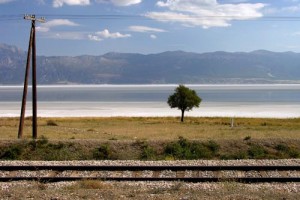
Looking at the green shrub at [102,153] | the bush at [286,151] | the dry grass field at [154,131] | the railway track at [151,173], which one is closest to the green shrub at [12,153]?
the dry grass field at [154,131]

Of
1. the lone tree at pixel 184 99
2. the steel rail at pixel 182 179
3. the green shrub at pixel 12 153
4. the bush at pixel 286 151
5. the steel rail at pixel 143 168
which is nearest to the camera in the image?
the steel rail at pixel 182 179

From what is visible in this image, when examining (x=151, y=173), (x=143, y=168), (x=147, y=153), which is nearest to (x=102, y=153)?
(x=147, y=153)

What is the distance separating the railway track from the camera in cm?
1627

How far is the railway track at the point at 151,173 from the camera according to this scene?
1627 cm

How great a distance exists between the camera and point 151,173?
17.6 m

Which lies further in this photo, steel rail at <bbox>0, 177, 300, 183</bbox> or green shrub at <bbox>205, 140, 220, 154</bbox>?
green shrub at <bbox>205, 140, 220, 154</bbox>

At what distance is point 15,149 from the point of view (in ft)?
77.9

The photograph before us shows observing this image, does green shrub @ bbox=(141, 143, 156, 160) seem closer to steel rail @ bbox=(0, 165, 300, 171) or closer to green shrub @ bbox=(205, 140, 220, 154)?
green shrub @ bbox=(205, 140, 220, 154)

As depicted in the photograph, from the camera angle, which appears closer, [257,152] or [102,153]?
[102,153]

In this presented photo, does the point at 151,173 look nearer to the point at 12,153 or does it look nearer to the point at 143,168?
the point at 143,168

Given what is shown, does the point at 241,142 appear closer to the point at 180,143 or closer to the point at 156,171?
→ the point at 180,143

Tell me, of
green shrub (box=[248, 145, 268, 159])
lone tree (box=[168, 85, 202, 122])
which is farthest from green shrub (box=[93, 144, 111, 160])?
lone tree (box=[168, 85, 202, 122])

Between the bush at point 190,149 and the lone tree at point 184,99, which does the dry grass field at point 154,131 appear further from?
the lone tree at point 184,99

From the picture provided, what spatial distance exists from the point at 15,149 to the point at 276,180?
1353cm
